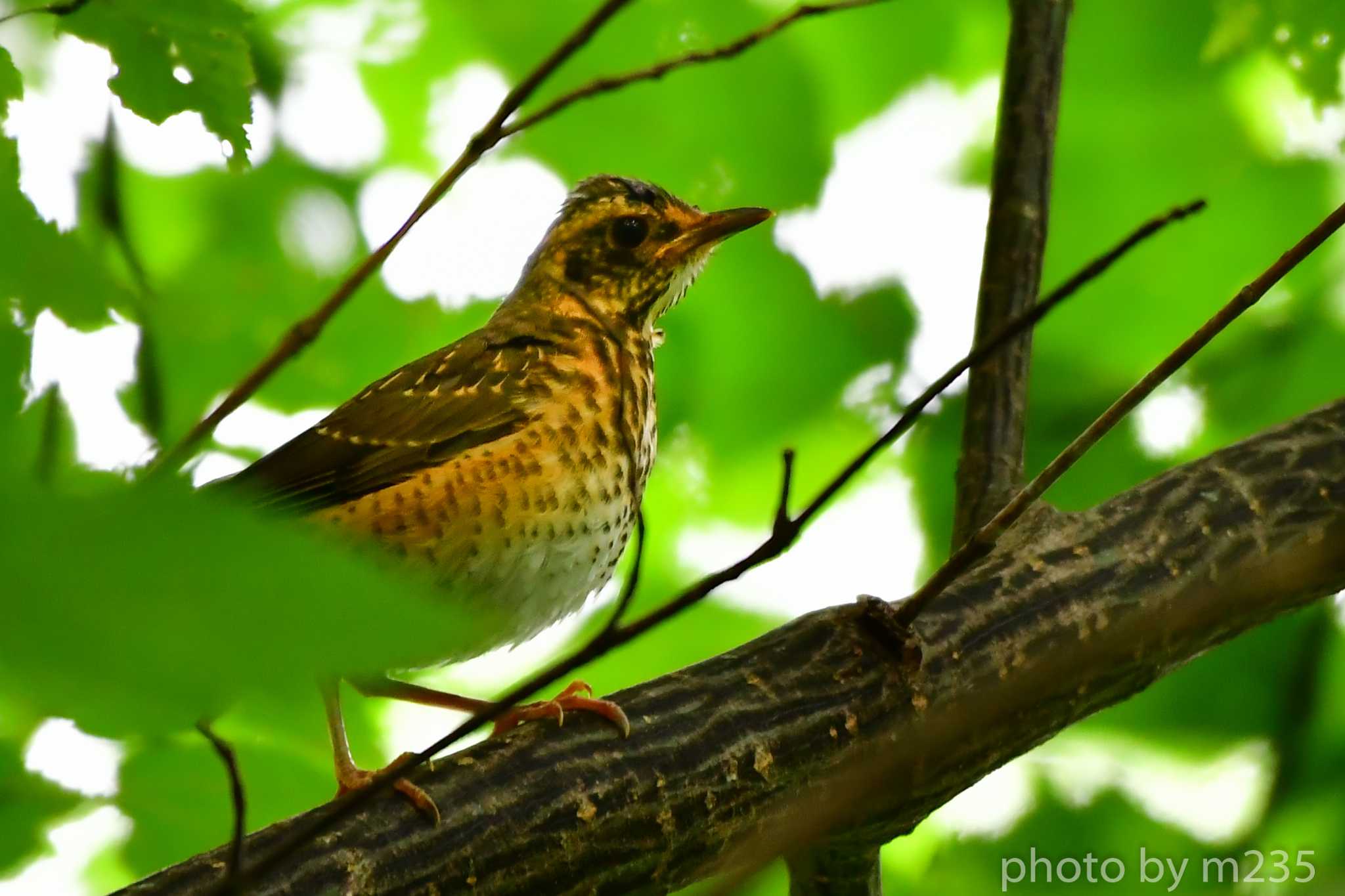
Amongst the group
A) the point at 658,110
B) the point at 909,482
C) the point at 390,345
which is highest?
the point at 658,110

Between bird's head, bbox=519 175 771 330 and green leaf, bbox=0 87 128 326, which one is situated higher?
bird's head, bbox=519 175 771 330

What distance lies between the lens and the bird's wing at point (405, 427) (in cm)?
326

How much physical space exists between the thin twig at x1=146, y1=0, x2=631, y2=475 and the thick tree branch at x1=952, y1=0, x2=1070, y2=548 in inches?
65.7

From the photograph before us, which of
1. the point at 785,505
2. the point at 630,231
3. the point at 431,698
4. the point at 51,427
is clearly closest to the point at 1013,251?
the point at 630,231

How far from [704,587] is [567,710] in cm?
118

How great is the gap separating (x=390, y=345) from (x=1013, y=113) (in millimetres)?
1878

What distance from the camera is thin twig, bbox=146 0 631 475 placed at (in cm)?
183

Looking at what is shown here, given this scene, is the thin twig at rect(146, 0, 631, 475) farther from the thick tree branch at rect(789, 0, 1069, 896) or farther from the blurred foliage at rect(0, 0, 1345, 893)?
the thick tree branch at rect(789, 0, 1069, 896)

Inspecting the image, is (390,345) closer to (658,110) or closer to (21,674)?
(658,110)

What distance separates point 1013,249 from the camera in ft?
11.4

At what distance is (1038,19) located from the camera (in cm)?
356

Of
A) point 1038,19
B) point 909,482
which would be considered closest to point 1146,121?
point 1038,19

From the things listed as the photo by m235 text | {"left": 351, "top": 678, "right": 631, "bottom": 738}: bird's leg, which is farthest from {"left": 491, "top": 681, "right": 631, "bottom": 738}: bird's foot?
the photo by m235 text

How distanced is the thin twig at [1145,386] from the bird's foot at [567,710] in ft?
2.32
